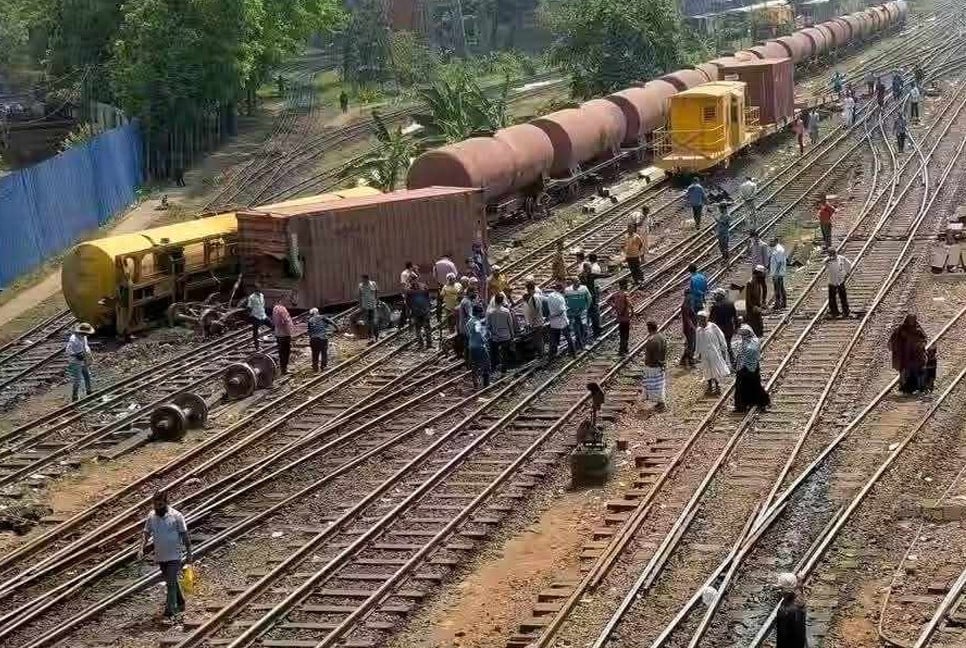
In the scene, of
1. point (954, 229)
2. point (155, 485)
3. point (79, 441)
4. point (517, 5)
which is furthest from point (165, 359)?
point (517, 5)

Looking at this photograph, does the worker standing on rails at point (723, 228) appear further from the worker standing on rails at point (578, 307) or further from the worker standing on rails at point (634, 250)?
the worker standing on rails at point (578, 307)

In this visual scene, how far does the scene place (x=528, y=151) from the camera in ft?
112

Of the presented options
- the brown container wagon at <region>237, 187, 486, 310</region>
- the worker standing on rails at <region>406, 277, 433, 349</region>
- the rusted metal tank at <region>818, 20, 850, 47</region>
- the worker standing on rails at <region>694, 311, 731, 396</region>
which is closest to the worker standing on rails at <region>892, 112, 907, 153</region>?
the brown container wagon at <region>237, 187, 486, 310</region>

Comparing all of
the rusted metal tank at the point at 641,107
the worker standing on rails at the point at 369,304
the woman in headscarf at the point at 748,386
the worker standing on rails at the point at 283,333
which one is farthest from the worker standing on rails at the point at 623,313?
the rusted metal tank at the point at 641,107

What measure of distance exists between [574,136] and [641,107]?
5389 mm

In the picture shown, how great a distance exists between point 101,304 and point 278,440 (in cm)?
719

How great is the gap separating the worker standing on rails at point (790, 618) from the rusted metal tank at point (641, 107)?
30.2 m

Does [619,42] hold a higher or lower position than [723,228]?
higher

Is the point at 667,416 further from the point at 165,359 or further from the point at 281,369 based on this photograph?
the point at 165,359

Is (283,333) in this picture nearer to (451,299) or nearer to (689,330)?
(451,299)

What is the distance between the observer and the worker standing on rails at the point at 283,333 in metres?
22.9

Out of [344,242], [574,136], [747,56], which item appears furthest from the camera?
[747,56]

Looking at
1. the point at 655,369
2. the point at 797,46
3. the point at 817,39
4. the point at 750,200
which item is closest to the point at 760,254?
the point at 655,369

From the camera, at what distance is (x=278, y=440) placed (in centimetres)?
2016
